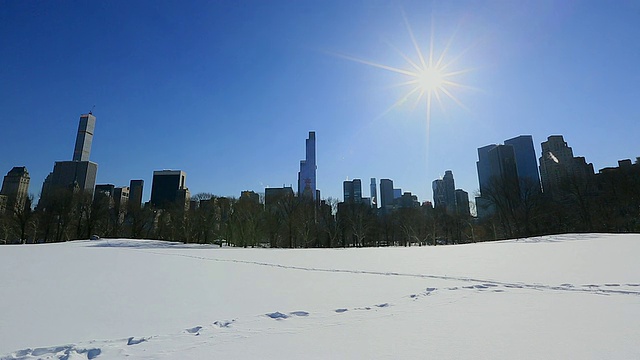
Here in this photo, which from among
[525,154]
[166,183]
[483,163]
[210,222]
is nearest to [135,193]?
[166,183]

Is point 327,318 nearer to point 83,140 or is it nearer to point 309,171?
point 309,171

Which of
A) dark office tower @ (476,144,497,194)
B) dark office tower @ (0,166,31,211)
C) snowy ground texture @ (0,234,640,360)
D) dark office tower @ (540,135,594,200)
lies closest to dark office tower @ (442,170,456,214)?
dark office tower @ (476,144,497,194)

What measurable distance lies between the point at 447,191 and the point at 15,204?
124355mm

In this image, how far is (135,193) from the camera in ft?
294

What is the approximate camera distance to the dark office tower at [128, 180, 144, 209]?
161 ft

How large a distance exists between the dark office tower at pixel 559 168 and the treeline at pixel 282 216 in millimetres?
765

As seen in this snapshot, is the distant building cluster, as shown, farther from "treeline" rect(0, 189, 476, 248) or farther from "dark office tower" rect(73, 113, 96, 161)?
"dark office tower" rect(73, 113, 96, 161)

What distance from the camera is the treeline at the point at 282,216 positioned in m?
39.7

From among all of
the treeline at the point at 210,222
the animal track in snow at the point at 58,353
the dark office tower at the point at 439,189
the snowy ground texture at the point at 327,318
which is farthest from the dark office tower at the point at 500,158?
the animal track in snow at the point at 58,353

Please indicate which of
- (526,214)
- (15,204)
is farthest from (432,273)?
(15,204)

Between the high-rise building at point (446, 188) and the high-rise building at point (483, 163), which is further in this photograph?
the high-rise building at point (446, 188)

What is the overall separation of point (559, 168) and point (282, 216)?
55.1 m

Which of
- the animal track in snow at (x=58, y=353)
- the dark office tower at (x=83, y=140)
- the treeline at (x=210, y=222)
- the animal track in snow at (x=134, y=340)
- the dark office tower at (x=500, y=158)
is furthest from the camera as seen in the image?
the dark office tower at (x=83, y=140)

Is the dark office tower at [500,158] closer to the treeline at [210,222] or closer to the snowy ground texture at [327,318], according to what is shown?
the treeline at [210,222]
